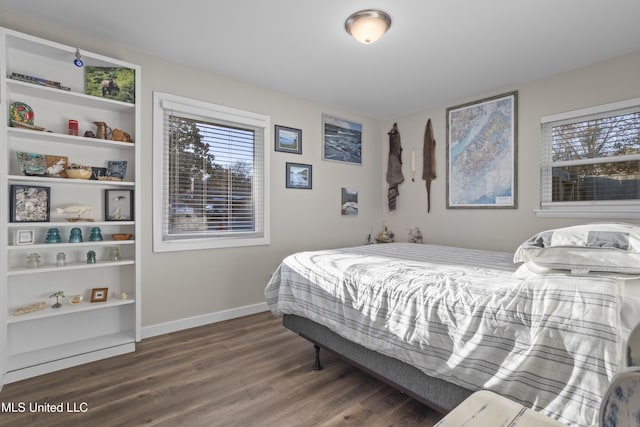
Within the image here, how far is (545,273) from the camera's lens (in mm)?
1419

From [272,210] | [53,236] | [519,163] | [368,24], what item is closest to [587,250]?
[368,24]

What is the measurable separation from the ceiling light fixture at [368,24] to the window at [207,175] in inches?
61.5

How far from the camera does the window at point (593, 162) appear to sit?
9.26ft

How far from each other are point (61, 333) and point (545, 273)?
3.29 metres

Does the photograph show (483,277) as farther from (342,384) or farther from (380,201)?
(380,201)

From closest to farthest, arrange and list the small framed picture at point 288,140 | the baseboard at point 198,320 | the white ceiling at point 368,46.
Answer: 1. the white ceiling at point 368,46
2. the baseboard at point 198,320
3. the small framed picture at point 288,140

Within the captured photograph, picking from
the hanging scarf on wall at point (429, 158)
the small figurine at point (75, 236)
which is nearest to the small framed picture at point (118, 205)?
the small figurine at point (75, 236)

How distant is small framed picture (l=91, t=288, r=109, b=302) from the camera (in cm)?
256

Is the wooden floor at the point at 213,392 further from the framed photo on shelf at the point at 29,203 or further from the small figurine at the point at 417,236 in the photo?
the small figurine at the point at 417,236

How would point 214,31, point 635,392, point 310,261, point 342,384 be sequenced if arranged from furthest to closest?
point 214,31 < point 310,261 < point 342,384 < point 635,392

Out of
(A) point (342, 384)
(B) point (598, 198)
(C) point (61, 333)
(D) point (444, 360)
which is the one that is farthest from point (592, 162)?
(C) point (61, 333)

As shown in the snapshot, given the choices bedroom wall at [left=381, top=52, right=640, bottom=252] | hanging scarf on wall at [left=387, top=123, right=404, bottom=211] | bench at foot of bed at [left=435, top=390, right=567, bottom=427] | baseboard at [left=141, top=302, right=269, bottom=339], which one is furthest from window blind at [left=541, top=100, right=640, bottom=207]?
baseboard at [left=141, top=302, right=269, bottom=339]

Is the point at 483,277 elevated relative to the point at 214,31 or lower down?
lower down

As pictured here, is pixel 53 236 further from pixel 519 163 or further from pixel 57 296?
pixel 519 163
